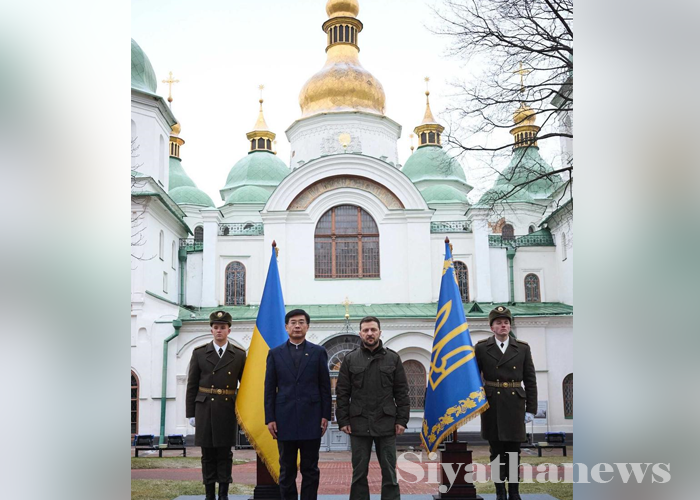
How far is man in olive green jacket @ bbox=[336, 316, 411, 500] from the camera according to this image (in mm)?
6133

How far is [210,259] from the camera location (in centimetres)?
2350

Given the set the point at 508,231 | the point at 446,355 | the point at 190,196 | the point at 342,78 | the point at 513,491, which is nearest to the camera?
the point at 513,491

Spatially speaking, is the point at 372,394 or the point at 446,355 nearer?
the point at 372,394

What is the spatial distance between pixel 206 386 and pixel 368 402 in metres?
1.65

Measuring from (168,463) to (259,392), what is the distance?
395 inches

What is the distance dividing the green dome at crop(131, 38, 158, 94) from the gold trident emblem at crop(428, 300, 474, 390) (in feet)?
59.0

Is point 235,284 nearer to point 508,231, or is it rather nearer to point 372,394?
point 508,231

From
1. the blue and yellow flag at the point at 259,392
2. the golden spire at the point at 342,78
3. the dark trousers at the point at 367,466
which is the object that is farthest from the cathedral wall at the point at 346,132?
the dark trousers at the point at 367,466

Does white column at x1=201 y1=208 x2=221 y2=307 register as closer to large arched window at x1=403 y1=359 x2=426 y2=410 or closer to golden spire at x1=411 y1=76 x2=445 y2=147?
large arched window at x1=403 y1=359 x2=426 y2=410

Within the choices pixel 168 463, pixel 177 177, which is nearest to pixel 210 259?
pixel 168 463

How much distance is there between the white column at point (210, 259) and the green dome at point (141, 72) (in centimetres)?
462

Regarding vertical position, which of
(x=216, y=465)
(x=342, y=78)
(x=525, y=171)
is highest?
(x=342, y=78)
